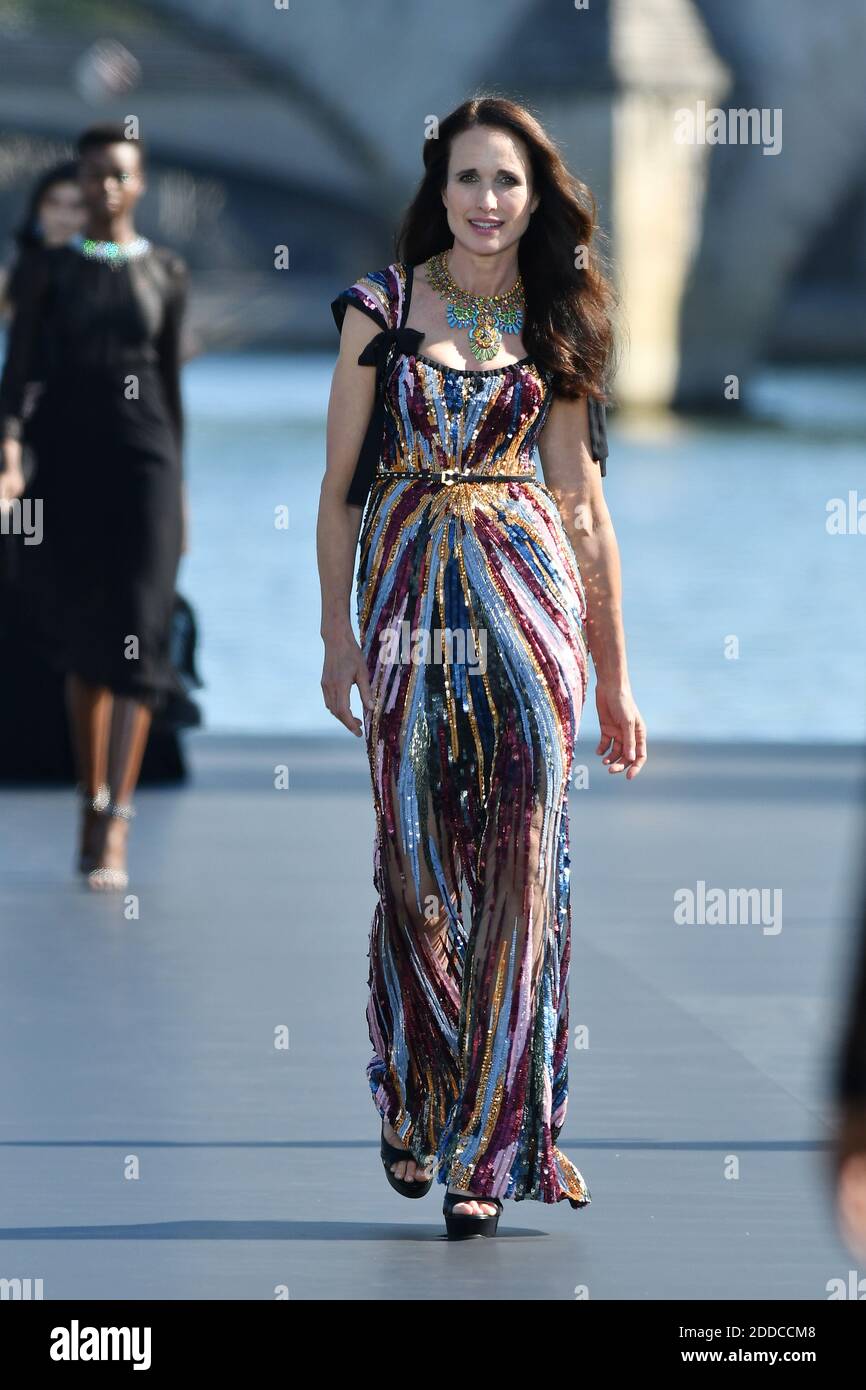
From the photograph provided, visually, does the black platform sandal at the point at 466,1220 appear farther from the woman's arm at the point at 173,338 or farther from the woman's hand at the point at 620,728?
the woman's arm at the point at 173,338

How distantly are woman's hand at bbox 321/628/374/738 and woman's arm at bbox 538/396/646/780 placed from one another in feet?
1.20

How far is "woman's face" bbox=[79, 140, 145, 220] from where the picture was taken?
8.01m

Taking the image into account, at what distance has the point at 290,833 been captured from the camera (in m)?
9.67

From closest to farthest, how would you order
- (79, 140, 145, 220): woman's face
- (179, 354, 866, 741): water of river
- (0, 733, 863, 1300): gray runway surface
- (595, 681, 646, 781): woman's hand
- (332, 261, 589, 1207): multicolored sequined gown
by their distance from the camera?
(0, 733, 863, 1300): gray runway surface < (332, 261, 589, 1207): multicolored sequined gown < (595, 681, 646, 781): woman's hand < (79, 140, 145, 220): woman's face < (179, 354, 866, 741): water of river

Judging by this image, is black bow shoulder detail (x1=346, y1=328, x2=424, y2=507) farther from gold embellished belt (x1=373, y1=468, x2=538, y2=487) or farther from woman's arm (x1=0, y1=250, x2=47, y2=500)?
woman's arm (x1=0, y1=250, x2=47, y2=500)

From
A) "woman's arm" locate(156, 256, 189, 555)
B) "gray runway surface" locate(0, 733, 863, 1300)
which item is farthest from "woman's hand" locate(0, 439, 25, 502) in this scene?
"gray runway surface" locate(0, 733, 863, 1300)

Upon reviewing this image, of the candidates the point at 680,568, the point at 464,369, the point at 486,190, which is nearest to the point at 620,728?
the point at 464,369

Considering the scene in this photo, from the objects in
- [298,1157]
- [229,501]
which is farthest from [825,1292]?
[229,501]

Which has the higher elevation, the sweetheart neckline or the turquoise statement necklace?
the turquoise statement necklace

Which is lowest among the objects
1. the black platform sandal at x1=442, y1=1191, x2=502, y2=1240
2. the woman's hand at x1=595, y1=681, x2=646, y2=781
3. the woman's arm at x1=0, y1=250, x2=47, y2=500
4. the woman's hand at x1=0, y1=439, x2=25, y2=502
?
the black platform sandal at x1=442, y1=1191, x2=502, y2=1240

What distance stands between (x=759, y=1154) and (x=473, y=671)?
1116 mm

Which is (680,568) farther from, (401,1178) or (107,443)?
(401,1178)

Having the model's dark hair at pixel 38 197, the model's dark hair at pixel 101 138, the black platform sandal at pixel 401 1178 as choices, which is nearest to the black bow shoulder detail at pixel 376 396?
the black platform sandal at pixel 401 1178

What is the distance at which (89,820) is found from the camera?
8406 mm
